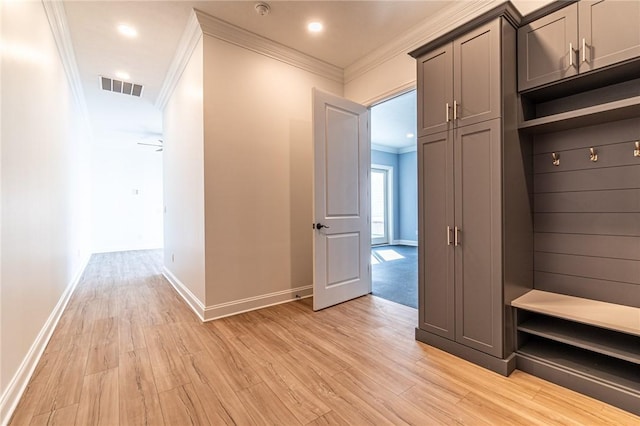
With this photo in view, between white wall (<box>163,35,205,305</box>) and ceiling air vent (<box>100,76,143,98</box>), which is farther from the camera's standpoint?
ceiling air vent (<box>100,76,143,98</box>)

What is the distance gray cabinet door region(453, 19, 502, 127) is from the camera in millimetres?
1863

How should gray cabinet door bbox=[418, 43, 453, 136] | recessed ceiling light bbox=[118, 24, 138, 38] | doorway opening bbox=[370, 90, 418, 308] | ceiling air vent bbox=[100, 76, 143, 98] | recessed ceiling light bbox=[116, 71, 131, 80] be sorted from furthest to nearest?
doorway opening bbox=[370, 90, 418, 308] → ceiling air vent bbox=[100, 76, 143, 98] → recessed ceiling light bbox=[116, 71, 131, 80] → recessed ceiling light bbox=[118, 24, 138, 38] → gray cabinet door bbox=[418, 43, 453, 136]

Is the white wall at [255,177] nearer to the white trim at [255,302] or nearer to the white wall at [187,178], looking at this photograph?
the white trim at [255,302]

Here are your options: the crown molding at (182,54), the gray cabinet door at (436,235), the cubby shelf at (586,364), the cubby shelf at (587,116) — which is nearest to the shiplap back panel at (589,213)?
the cubby shelf at (587,116)

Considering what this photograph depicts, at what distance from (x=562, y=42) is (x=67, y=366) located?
155 inches

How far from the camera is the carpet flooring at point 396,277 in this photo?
3.52 metres

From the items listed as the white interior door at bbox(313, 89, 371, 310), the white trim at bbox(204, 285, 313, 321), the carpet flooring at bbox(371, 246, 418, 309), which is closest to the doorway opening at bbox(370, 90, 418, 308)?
the carpet flooring at bbox(371, 246, 418, 309)

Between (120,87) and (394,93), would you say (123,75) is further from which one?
(394,93)

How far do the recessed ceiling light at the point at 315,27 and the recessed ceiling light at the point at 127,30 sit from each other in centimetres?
181

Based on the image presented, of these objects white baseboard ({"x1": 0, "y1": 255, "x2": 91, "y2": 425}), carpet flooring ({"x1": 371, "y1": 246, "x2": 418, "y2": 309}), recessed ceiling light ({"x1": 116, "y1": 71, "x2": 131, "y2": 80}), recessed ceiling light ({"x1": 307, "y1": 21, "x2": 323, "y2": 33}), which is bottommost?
carpet flooring ({"x1": 371, "y1": 246, "x2": 418, "y2": 309})

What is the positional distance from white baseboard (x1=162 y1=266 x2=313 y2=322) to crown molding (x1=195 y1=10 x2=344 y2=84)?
8.83 feet

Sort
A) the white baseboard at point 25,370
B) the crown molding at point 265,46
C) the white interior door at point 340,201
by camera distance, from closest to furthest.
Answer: the white baseboard at point 25,370, the crown molding at point 265,46, the white interior door at point 340,201

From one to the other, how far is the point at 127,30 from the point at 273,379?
3.58 metres

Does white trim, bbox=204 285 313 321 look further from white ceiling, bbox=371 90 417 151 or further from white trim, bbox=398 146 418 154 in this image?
white trim, bbox=398 146 418 154
